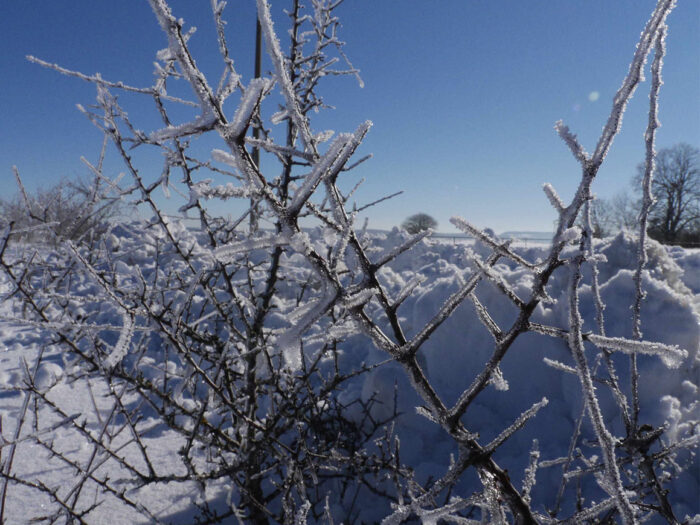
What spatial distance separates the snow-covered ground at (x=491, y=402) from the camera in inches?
85.8

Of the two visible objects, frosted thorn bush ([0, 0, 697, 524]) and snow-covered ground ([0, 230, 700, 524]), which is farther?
snow-covered ground ([0, 230, 700, 524])

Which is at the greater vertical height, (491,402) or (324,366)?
(324,366)

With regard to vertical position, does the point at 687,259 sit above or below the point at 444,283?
below

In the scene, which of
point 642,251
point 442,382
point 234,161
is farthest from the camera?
point 442,382

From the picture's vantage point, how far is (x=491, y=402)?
2.74 meters

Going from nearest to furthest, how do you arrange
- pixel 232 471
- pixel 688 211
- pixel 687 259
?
pixel 232 471 → pixel 687 259 → pixel 688 211

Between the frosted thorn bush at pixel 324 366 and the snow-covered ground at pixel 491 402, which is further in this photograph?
the snow-covered ground at pixel 491 402

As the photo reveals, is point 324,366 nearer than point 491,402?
No

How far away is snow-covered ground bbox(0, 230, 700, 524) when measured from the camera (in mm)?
2180

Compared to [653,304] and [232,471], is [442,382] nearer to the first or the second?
[653,304]

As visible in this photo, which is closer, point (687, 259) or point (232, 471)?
point (232, 471)

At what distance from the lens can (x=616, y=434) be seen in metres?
2.25

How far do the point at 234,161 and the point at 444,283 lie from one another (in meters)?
3.16

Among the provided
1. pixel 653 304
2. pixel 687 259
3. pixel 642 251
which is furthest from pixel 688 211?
pixel 642 251
